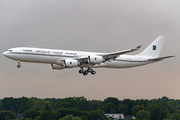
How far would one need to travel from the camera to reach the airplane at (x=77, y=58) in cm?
6562

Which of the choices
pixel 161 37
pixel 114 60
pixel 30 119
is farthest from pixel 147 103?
pixel 114 60

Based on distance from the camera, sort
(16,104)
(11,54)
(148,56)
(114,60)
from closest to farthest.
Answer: (11,54) → (114,60) → (148,56) → (16,104)

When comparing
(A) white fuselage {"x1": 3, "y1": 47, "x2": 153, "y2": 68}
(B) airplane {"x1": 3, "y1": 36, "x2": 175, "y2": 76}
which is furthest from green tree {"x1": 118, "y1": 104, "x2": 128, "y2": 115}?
(A) white fuselage {"x1": 3, "y1": 47, "x2": 153, "y2": 68}

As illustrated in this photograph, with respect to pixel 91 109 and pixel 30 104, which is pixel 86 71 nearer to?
pixel 91 109

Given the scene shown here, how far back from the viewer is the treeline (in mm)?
122500

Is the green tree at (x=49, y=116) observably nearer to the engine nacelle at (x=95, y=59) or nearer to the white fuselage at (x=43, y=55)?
the white fuselage at (x=43, y=55)

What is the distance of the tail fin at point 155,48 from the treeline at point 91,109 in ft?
144

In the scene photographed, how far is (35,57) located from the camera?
65625 millimetres

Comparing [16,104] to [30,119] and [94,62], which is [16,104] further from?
[94,62]

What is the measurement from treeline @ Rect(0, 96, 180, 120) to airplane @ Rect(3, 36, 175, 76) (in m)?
45.2

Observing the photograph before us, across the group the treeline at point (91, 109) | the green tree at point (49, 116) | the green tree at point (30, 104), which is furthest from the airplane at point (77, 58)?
the green tree at point (30, 104)

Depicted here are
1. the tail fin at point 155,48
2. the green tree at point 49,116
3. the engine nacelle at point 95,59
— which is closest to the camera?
the engine nacelle at point 95,59

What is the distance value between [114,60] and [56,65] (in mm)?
13979

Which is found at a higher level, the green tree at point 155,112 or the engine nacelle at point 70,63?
the engine nacelle at point 70,63
